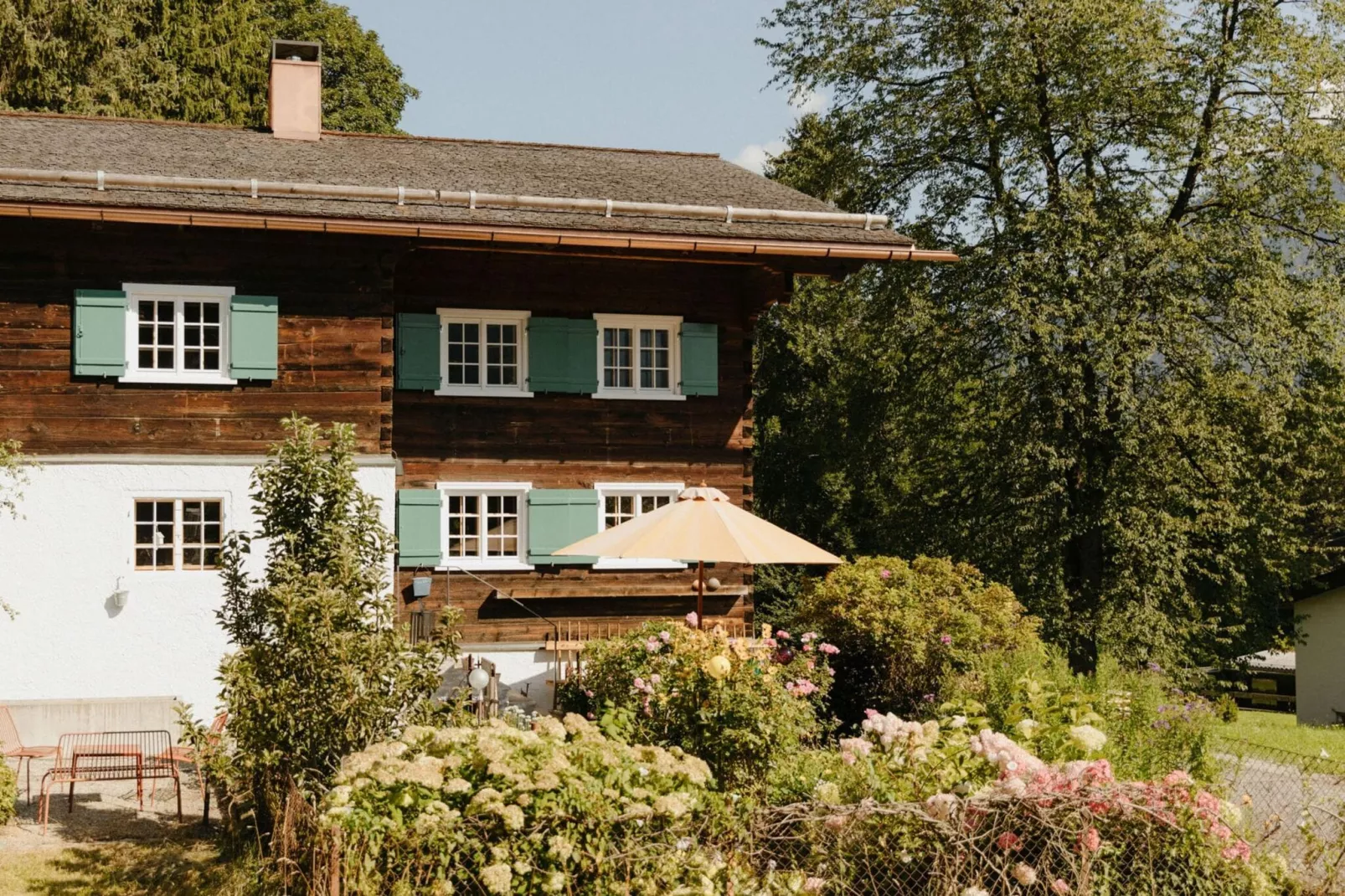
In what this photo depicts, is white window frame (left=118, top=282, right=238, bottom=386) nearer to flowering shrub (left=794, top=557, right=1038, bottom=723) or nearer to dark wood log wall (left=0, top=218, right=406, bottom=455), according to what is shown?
dark wood log wall (left=0, top=218, right=406, bottom=455)

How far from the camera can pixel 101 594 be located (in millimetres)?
13609

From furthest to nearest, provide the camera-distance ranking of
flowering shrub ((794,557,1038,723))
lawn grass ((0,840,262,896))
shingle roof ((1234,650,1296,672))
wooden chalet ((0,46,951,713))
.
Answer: shingle roof ((1234,650,1296,672)) < wooden chalet ((0,46,951,713)) < flowering shrub ((794,557,1038,723)) < lawn grass ((0,840,262,896))

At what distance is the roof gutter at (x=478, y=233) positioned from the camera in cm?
1345

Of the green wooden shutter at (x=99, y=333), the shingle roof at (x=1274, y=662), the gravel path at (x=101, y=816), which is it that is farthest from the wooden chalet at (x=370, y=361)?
the shingle roof at (x=1274, y=662)

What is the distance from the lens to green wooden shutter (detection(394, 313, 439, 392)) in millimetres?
15625

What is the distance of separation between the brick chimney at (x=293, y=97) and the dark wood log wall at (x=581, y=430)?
407 centimetres

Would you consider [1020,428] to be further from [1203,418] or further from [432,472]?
[432,472]

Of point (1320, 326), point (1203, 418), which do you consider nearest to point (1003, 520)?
point (1203, 418)

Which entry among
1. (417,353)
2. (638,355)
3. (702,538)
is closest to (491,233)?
(417,353)

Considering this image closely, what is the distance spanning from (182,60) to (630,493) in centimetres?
1868

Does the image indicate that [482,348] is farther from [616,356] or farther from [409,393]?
[616,356]

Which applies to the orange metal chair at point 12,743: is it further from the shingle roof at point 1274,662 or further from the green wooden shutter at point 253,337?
the shingle roof at point 1274,662

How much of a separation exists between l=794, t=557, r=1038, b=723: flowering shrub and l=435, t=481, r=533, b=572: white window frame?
3667 mm

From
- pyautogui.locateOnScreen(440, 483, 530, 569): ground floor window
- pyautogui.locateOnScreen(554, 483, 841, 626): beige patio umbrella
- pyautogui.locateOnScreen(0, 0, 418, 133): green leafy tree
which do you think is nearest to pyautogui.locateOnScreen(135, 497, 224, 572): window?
pyautogui.locateOnScreen(440, 483, 530, 569): ground floor window
